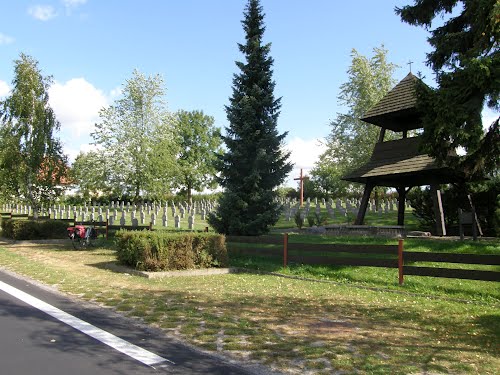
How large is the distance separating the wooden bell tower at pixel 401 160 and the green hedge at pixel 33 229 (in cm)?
1430

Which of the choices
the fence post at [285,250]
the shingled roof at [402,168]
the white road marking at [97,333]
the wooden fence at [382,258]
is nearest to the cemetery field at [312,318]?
the wooden fence at [382,258]

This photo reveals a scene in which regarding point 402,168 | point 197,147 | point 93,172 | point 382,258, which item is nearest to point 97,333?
point 382,258

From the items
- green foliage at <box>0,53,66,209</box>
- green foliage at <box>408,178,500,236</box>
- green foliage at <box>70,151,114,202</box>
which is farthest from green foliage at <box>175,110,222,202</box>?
green foliage at <box>408,178,500,236</box>

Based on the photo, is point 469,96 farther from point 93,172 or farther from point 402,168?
point 93,172

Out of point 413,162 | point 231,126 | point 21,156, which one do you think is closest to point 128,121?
point 21,156

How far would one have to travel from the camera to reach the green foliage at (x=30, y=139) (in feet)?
73.8

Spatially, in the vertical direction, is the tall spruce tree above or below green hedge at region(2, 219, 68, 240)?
above

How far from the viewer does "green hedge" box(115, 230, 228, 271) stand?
11.9 meters

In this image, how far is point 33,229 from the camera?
2155cm

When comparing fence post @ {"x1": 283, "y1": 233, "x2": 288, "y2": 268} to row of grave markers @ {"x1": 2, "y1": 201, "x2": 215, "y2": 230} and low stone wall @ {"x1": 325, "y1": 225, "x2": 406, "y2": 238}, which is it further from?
row of grave markers @ {"x1": 2, "y1": 201, "x2": 215, "y2": 230}

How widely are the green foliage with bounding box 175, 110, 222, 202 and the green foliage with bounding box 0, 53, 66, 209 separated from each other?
123 ft

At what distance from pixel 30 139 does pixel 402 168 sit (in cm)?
1830

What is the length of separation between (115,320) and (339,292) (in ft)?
16.2

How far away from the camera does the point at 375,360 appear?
4949 millimetres
